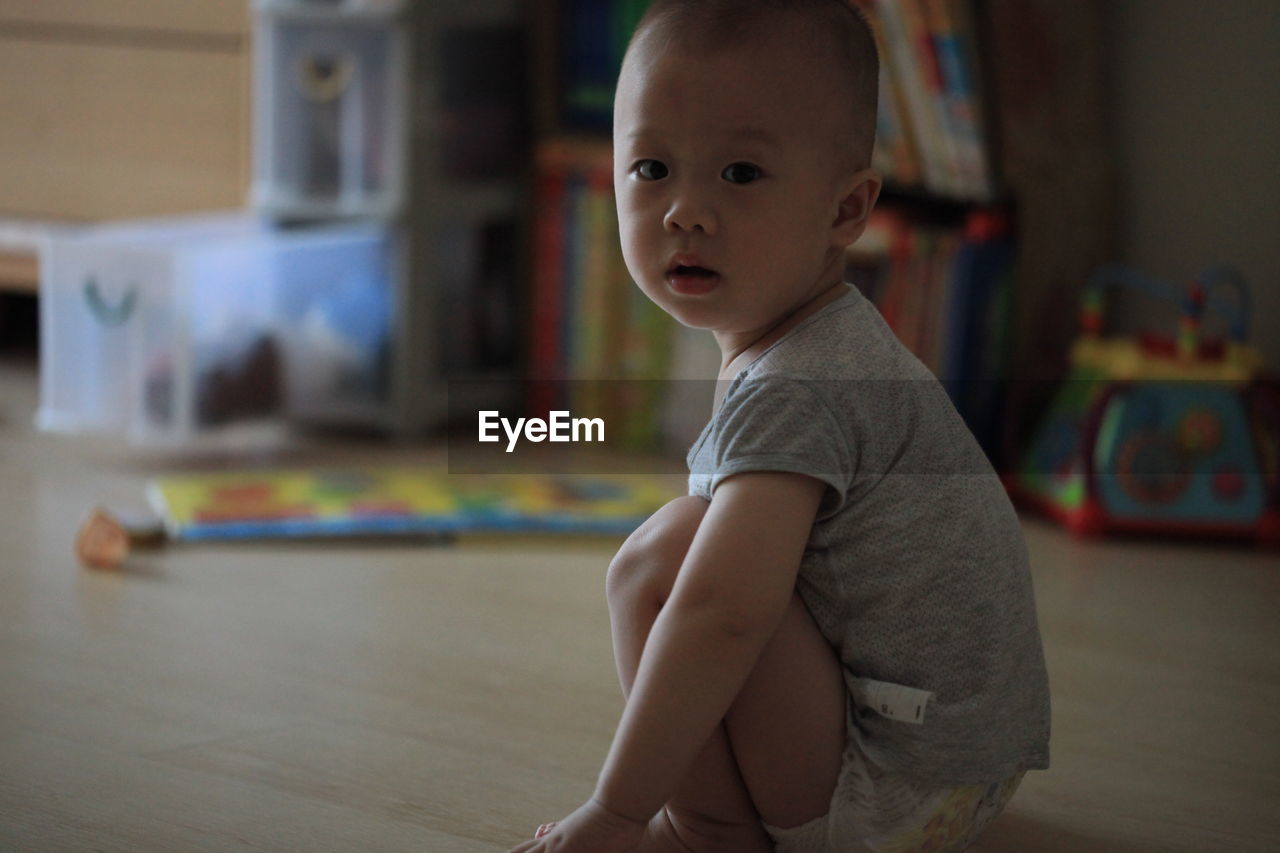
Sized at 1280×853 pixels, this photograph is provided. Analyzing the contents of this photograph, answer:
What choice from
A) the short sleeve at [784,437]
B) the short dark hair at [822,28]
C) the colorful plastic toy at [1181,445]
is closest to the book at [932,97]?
the colorful plastic toy at [1181,445]

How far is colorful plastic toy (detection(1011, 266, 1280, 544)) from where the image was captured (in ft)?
5.71

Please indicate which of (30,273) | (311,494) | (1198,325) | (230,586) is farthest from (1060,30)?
(30,273)

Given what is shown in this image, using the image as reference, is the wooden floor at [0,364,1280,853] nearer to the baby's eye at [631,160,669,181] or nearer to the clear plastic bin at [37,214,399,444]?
the clear plastic bin at [37,214,399,444]

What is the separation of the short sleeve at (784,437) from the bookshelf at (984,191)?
1.18 meters

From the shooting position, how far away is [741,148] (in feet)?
2.47

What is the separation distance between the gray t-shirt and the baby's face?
4 cm

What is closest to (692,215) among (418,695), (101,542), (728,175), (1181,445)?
(728,175)

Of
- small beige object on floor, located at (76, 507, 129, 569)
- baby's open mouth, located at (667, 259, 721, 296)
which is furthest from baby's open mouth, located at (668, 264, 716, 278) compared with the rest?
small beige object on floor, located at (76, 507, 129, 569)

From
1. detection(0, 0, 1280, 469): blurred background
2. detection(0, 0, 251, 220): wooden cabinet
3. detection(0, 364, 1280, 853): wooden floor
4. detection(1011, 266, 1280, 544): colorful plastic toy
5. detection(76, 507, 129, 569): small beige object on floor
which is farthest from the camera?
detection(0, 0, 251, 220): wooden cabinet

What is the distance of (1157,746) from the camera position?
109 cm

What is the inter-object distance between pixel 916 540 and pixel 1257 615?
83 cm

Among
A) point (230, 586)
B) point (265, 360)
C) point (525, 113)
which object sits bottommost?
point (230, 586)

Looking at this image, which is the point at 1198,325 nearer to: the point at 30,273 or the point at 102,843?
the point at 102,843

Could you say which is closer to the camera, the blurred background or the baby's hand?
the baby's hand
